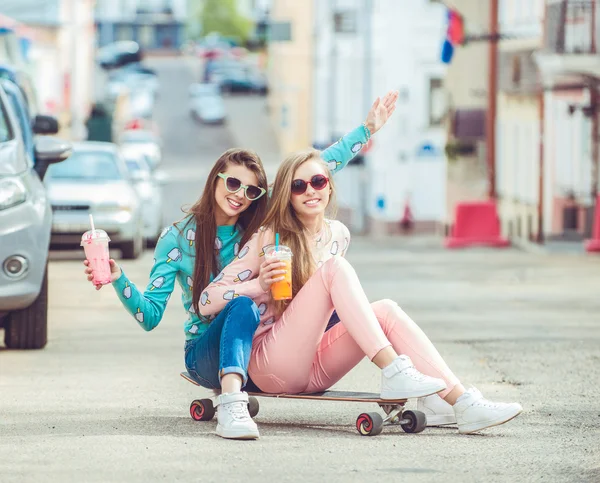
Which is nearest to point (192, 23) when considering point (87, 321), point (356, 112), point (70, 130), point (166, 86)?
point (166, 86)

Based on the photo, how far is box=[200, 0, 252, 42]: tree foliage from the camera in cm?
15200

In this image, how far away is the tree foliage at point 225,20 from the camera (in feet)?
499

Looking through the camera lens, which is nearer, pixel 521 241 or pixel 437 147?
pixel 521 241

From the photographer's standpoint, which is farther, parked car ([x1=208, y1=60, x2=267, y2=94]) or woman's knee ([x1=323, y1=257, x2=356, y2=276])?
parked car ([x1=208, y1=60, x2=267, y2=94])

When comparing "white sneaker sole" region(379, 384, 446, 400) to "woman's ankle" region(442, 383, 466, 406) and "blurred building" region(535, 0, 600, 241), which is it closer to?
"woman's ankle" region(442, 383, 466, 406)

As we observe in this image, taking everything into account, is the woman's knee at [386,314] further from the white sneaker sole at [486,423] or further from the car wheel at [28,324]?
the car wheel at [28,324]

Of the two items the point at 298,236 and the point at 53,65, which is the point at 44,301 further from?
the point at 53,65

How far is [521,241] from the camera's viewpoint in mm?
34031

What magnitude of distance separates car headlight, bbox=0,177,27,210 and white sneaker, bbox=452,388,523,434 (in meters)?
4.40

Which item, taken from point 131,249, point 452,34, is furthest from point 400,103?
point 131,249

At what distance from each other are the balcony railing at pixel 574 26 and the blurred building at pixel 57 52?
89.5ft

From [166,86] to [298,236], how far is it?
103 metres

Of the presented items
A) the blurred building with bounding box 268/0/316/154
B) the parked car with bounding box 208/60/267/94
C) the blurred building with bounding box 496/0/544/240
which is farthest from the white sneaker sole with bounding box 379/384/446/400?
the parked car with bounding box 208/60/267/94

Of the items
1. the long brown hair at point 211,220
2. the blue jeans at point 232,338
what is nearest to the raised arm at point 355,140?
the long brown hair at point 211,220
